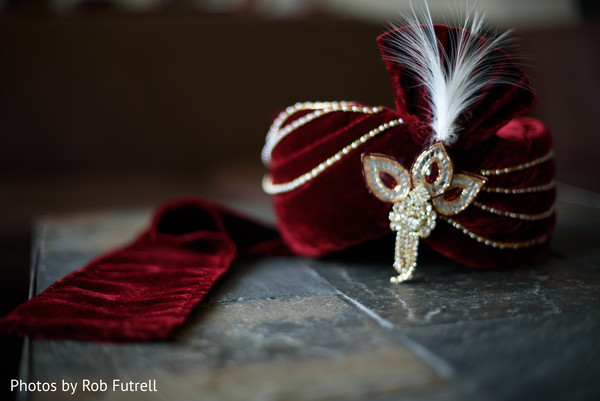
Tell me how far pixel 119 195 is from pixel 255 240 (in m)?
0.66

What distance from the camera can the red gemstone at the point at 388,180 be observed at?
631 mm

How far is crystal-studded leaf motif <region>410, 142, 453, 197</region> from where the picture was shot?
61cm

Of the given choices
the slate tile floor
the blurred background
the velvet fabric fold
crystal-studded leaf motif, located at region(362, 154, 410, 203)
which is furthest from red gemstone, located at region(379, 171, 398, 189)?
the blurred background

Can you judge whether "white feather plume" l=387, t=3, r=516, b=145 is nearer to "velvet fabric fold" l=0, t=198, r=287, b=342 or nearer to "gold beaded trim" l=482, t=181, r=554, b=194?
"gold beaded trim" l=482, t=181, r=554, b=194

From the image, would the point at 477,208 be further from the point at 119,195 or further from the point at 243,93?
the point at 243,93

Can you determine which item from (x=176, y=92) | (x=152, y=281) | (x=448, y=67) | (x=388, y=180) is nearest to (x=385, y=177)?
(x=388, y=180)

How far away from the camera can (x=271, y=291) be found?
2.08 ft

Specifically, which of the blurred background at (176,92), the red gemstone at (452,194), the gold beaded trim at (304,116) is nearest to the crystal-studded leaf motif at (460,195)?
the red gemstone at (452,194)

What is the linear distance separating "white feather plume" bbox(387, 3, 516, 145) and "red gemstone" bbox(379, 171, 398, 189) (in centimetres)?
6

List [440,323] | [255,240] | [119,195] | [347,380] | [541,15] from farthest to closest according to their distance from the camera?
1. [541,15]
2. [119,195]
3. [255,240]
4. [440,323]
5. [347,380]

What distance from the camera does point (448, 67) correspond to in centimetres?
62

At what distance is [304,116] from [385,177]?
5.3 inches

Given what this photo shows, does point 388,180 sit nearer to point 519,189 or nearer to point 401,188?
point 401,188

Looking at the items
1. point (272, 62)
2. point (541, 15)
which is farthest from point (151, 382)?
point (541, 15)
